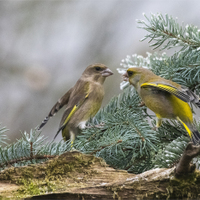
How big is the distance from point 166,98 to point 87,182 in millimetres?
646

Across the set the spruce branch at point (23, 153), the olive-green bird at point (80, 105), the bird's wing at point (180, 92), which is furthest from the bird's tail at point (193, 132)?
the olive-green bird at point (80, 105)

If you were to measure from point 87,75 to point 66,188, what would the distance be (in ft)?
3.90

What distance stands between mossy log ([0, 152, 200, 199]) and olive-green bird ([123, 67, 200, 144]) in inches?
16.1

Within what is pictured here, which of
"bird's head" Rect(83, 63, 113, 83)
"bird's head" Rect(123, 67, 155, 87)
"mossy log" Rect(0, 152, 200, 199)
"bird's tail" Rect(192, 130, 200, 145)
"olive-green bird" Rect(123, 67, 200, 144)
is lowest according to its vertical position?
"mossy log" Rect(0, 152, 200, 199)

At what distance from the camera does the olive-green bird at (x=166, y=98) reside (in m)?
1.38

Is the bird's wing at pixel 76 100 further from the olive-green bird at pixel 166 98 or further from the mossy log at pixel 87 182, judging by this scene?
the mossy log at pixel 87 182

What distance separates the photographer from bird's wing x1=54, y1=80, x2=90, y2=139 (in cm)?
189

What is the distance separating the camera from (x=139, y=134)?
1.26 m

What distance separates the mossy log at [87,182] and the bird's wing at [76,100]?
78 centimetres

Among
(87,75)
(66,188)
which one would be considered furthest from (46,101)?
(66,188)

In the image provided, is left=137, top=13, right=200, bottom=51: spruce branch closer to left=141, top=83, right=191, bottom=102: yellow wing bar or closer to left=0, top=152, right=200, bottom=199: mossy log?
left=141, top=83, right=191, bottom=102: yellow wing bar

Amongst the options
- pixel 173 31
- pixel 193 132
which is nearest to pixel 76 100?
pixel 173 31

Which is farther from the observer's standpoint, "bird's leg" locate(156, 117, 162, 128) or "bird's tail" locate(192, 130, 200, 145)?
"bird's leg" locate(156, 117, 162, 128)

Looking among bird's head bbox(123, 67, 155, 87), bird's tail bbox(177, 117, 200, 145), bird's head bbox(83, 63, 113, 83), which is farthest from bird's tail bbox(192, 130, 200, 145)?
bird's head bbox(83, 63, 113, 83)
